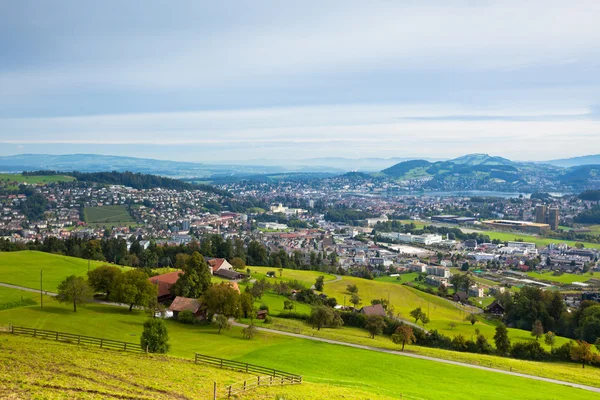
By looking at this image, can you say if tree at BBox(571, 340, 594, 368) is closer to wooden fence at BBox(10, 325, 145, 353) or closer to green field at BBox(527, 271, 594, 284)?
wooden fence at BBox(10, 325, 145, 353)

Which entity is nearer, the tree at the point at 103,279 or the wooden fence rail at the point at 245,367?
the wooden fence rail at the point at 245,367

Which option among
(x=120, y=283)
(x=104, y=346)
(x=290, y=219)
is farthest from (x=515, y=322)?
(x=290, y=219)

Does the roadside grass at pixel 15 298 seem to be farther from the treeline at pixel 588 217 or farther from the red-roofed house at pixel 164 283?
the treeline at pixel 588 217

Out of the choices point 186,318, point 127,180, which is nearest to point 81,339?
point 186,318

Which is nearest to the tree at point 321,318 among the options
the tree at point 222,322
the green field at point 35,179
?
the tree at point 222,322

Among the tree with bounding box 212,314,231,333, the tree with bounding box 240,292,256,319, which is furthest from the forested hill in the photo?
the tree with bounding box 212,314,231,333

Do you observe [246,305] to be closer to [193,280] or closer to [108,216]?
[193,280]
